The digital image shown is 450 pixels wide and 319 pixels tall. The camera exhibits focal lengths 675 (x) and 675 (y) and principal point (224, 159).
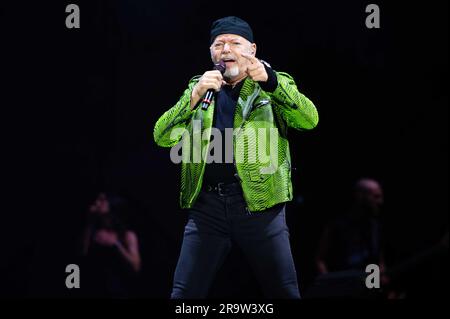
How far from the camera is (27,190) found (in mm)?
4195

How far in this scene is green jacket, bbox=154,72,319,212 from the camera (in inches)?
104

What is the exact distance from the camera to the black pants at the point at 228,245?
102 inches

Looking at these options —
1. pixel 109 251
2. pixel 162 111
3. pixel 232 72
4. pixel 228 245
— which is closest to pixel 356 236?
pixel 162 111

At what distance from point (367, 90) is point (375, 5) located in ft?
2.30

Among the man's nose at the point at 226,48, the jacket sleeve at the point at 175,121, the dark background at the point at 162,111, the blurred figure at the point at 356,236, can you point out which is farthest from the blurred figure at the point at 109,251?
the man's nose at the point at 226,48

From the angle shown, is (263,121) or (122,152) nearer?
(263,121)

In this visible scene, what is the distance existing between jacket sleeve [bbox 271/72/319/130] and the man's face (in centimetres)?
16

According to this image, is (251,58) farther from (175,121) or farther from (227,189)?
(227,189)

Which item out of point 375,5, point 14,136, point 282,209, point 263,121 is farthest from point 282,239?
point 14,136

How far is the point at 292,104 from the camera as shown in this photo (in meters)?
2.66

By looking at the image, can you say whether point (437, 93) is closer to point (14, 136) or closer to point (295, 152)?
point (295, 152)

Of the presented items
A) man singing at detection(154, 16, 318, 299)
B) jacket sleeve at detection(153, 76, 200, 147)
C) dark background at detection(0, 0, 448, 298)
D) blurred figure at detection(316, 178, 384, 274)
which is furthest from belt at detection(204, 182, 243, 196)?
blurred figure at detection(316, 178, 384, 274)

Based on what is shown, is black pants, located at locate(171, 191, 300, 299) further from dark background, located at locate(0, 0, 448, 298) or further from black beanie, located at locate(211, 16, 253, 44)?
dark background, located at locate(0, 0, 448, 298)

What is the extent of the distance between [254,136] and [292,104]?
20cm
